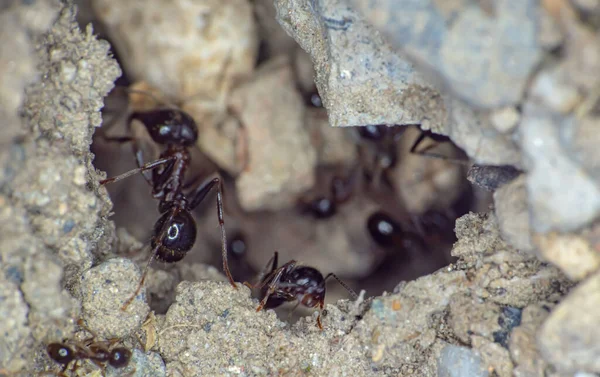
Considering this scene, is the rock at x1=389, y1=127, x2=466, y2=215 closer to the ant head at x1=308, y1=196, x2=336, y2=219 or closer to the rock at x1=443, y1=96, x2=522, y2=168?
the ant head at x1=308, y1=196, x2=336, y2=219

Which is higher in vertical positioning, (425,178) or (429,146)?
(429,146)

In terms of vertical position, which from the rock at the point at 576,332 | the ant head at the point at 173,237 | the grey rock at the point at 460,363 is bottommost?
the ant head at the point at 173,237

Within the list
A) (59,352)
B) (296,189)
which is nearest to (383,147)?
(296,189)

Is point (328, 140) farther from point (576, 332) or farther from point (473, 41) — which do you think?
point (576, 332)

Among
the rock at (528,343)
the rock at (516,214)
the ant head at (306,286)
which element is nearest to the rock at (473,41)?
the rock at (516,214)

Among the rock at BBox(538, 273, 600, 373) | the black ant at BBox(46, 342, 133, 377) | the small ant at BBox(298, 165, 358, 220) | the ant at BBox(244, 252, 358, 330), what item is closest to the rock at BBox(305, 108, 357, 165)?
the small ant at BBox(298, 165, 358, 220)

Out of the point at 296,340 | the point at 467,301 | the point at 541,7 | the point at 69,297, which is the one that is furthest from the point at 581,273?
the point at 69,297

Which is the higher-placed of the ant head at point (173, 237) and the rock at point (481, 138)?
the rock at point (481, 138)

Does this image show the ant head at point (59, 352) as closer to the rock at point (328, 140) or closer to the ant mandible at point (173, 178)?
the ant mandible at point (173, 178)
